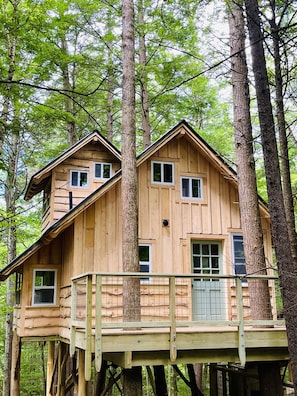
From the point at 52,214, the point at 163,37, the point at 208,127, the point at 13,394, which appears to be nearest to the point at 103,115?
the point at 208,127

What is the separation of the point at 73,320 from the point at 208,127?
15433 mm

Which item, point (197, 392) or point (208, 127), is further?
point (208, 127)

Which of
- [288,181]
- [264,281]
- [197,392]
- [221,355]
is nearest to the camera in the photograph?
[221,355]

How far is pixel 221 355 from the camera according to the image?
24.5 ft

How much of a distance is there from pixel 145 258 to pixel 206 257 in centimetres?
178

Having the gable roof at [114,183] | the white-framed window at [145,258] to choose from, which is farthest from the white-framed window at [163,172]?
the white-framed window at [145,258]

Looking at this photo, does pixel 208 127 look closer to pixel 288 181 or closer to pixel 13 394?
pixel 288 181

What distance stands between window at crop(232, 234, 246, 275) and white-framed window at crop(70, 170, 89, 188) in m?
5.18

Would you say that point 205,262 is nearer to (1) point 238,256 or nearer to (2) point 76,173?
(1) point 238,256

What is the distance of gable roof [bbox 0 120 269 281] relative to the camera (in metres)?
9.98

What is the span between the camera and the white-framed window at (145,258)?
10633 millimetres

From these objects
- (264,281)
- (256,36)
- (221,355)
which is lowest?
(221,355)

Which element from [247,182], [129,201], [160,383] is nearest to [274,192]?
[247,182]

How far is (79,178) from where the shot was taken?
13.7 metres
